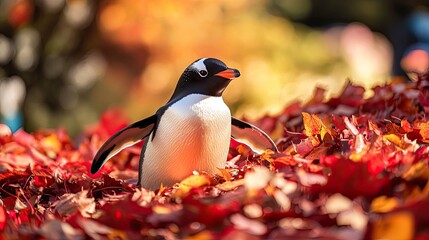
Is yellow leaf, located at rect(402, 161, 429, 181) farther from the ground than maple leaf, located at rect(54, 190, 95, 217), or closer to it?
farther from the ground

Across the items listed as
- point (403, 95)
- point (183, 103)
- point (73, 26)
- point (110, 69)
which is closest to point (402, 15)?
point (110, 69)

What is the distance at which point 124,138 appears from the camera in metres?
1.92

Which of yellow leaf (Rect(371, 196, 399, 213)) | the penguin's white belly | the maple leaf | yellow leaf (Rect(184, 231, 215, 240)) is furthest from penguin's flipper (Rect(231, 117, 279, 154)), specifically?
yellow leaf (Rect(184, 231, 215, 240))

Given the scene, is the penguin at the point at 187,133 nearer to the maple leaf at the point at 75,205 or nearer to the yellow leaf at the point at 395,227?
the maple leaf at the point at 75,205

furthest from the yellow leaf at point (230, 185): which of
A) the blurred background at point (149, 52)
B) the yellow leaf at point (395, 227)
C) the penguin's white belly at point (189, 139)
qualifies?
the blurred background at point (149, 52)

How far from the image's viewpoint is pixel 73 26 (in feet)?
22.1

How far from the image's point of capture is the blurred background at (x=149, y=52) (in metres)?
6.40

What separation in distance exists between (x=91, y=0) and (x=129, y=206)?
5.47 m

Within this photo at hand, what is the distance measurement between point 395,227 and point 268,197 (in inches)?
12.7

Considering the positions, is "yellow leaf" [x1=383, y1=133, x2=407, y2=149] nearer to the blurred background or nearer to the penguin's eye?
the penguin's eye

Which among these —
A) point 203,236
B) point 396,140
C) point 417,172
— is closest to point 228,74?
point 396,140

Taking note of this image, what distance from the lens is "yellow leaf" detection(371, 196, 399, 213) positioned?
1.28 meters

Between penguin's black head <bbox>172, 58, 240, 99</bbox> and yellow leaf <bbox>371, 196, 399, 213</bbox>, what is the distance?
639 mm

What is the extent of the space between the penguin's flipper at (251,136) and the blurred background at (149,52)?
10.6 feet
